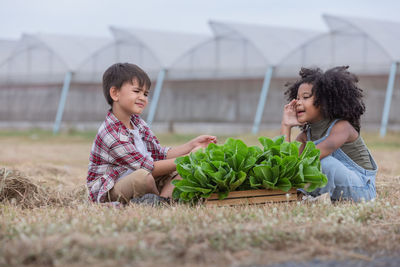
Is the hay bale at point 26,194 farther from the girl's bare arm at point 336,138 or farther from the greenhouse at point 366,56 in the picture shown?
the greenhouse at point 366,56

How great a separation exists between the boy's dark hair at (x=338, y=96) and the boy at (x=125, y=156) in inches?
39.1

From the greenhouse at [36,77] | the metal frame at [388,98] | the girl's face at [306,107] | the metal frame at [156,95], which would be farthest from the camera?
the greenhouse at [36,77]

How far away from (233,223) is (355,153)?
71.5 inches

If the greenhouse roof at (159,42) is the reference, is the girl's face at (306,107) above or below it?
below

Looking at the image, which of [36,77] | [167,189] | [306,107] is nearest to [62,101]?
[36,77]

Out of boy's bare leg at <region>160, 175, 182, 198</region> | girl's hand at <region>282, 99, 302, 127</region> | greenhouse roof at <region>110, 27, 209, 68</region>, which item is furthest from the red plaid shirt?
greenhouse roof at <region>110, 27, 209, 68</region>

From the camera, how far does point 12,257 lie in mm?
2350

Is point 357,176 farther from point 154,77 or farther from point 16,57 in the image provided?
point 16,57

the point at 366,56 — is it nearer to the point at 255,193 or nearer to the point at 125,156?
the point at 255,193

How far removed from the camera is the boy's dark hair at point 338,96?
4297mm

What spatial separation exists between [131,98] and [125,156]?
1.63 ft

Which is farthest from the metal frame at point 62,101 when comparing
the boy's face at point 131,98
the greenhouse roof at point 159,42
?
the boy's face at point 131,98

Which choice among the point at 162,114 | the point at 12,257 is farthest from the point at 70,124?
the point at 12,257

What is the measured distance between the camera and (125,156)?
4.16m
